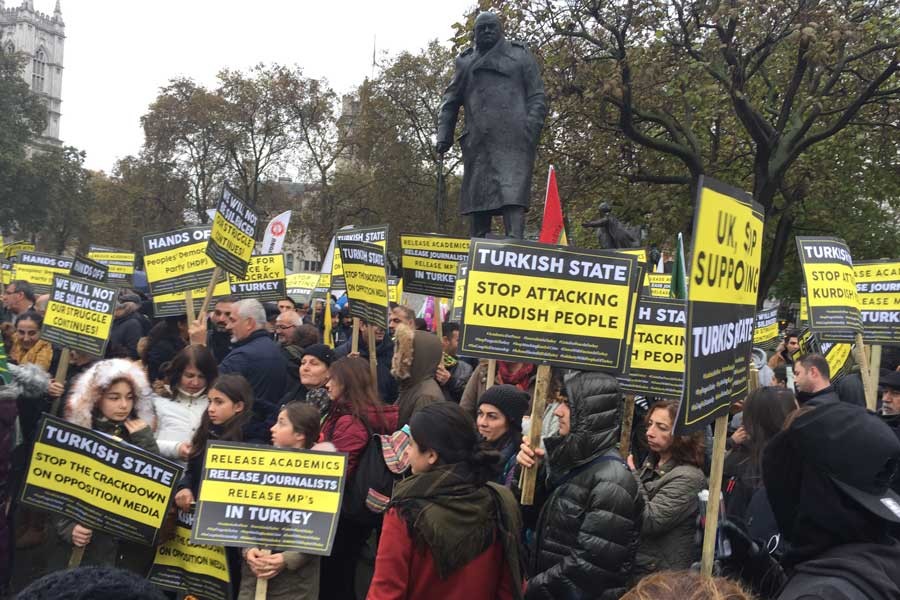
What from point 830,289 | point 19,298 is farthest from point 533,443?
point 19,298

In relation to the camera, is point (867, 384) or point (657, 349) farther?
point (867, 384)

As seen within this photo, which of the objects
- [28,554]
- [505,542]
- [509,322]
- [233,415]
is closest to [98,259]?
[28,554]

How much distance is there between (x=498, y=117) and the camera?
787 cm

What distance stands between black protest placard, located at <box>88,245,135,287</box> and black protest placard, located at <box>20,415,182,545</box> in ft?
28.7

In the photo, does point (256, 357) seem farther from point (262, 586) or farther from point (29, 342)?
point (29, 342)

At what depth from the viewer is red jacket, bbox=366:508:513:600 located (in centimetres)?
310

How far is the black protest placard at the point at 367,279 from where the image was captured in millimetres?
6727

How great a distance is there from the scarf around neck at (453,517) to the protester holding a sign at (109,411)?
2.12 meters

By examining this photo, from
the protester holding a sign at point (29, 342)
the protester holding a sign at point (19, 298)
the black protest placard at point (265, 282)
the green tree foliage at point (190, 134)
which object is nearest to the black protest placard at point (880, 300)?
the black protest placard at point (265, 282)

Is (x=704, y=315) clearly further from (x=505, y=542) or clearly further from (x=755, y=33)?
(x=755, y=33)

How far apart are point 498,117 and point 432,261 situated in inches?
56.8

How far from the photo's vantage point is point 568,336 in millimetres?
4238

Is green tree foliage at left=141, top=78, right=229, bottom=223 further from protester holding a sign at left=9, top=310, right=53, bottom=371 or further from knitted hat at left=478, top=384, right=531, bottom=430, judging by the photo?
knitted hat at left=478, top=384, right=531, bottom=430

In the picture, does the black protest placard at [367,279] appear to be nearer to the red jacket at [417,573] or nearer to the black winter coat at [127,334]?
the black winter coat at [127,334]
